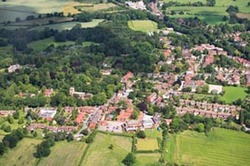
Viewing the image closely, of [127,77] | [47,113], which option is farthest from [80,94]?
[127,77]

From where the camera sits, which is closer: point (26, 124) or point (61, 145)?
point (61, 145)

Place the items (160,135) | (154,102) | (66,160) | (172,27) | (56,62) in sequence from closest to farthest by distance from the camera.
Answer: (66,160) < (160,135) < (154,102) < (56,62) < (172,27)

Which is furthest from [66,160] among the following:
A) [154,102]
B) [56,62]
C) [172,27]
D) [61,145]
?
[172,27]

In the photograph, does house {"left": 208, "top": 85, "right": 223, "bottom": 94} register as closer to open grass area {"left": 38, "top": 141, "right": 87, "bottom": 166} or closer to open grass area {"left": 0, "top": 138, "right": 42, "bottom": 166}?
open grass area {"left": 38, "top": 141, "right": 87, "bottom": 166}

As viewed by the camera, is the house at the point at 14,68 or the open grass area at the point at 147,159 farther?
the house at the point at 14,68

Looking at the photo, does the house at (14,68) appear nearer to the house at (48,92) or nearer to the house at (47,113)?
the house at (48,92)

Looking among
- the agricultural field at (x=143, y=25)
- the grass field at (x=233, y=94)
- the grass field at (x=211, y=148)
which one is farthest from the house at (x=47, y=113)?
the agricultural field at (x=143, y=25)

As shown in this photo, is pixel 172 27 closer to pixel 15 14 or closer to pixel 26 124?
pixel 15 14
